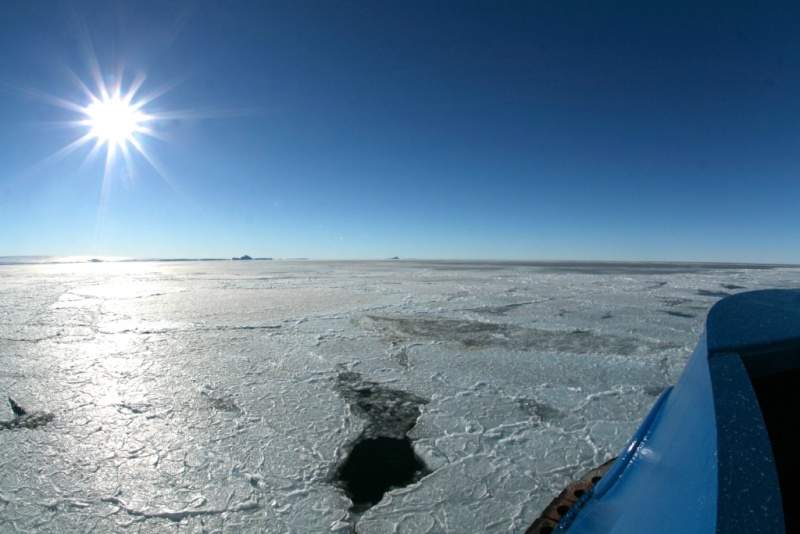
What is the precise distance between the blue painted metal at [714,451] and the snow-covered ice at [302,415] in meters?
0.54

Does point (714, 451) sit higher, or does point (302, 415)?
point (714, 451)

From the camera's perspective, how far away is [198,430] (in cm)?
211

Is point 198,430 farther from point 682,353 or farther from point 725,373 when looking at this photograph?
point 682,353

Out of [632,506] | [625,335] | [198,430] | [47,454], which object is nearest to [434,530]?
[632,506]

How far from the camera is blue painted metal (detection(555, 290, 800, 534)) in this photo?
1.73ft

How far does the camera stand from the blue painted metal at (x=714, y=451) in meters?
0.53

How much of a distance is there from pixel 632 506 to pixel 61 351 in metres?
4.55

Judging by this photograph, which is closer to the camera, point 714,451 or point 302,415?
point 714,451

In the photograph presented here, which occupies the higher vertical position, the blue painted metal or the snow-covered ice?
the blue painted metal

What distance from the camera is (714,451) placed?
25.0 inches

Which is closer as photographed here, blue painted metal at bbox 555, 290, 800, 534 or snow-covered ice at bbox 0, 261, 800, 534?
blue painted metal at bbox 555, 290, 800, 534

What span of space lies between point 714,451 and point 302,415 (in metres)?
2.09

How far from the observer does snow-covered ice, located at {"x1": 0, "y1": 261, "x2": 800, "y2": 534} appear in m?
1.52

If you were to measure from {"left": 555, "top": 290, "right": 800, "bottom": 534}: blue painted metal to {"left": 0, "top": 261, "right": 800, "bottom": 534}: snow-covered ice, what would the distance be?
543 mm
